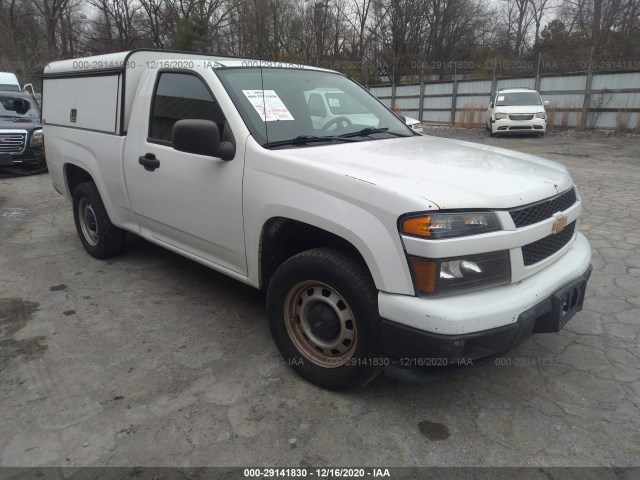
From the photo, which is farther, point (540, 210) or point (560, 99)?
point (560, 99)

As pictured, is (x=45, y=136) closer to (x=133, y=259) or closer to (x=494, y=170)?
(x=133, y=259)

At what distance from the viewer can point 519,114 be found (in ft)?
52.7

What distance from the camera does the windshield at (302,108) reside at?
9.82ft

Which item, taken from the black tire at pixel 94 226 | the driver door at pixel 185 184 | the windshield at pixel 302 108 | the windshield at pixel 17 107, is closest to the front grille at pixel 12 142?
the windshield at pixel 17 107

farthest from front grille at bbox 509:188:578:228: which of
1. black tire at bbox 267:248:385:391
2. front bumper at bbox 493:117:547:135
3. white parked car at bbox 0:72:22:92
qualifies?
front bumper at bbox 493:117:547:135

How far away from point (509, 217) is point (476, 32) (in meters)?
39.1

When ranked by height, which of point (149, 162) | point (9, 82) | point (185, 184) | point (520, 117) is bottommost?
point (520, 117)

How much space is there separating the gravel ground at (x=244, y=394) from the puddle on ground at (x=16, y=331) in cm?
1

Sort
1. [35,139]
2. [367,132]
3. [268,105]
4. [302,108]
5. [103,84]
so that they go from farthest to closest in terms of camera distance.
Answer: [35,139] < [103,84] < [367,132] < [302,108] < [268,105]

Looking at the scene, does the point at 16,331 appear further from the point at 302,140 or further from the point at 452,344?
the point at 452,344

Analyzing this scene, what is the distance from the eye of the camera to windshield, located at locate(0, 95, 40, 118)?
1084cm

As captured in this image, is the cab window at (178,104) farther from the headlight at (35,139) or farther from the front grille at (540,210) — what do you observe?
the headlight at (35,139)

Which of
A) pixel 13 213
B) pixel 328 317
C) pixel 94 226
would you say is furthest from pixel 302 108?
pixel 13 213

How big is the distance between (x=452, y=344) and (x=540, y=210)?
2.94ft
